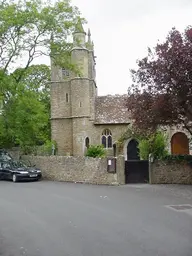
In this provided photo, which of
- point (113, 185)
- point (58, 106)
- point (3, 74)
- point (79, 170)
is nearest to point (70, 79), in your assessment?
point (58, 106)

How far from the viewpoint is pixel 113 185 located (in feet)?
57.6

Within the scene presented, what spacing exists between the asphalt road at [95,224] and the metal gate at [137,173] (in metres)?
4.12

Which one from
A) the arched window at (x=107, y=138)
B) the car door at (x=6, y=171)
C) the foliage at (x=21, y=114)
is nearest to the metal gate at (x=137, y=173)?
the car door at (x=6, y=171)

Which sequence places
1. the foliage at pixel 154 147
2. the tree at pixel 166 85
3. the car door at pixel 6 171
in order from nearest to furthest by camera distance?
the tree at pixel 166 85 → the foliage at pixel 154 147 → the car door at pixel 6 171

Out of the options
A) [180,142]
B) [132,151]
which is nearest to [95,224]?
[132,151]

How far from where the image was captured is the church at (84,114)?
2934cm

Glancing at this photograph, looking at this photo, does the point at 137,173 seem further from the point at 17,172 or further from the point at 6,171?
the point at 6,171

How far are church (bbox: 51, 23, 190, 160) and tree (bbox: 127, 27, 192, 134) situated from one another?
12534 millimetres

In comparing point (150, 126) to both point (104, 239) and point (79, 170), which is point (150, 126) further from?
point (104, 239)

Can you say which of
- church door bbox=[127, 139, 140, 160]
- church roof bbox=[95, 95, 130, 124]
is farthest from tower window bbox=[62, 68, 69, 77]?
church door bbox=[127, 139, 140, 160]

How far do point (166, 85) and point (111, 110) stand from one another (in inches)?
627

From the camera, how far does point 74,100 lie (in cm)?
3062

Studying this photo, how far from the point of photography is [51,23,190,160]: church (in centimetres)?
2934

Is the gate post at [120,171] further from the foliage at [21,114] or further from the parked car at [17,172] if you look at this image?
the foliage at [21,114]
